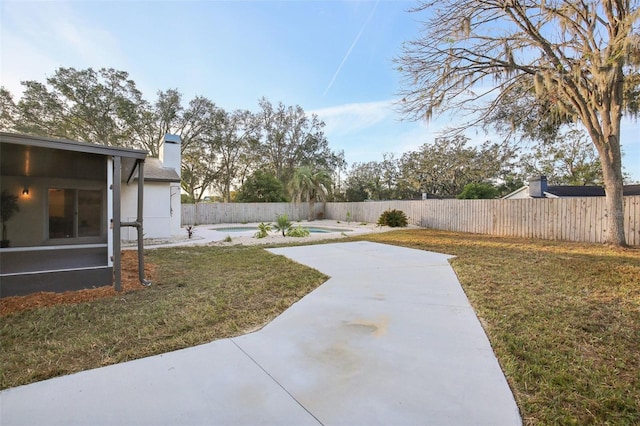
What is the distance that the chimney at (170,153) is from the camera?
1120cm

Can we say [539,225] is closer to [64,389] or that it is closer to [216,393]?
[216,393]

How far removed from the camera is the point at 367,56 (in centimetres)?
1059

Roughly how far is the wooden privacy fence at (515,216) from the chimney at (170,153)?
6744 millimetres

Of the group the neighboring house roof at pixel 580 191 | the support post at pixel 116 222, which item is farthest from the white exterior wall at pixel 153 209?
the neighboring house roof at pixel 580 191

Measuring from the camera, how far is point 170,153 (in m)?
11.2

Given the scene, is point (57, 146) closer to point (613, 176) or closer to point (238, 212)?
point (613, 176)

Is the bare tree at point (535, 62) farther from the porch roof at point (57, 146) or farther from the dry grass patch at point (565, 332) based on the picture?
the porch roof at point (57, 146)

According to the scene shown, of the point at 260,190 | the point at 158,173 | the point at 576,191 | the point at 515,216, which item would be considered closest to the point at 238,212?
the point at 260,190

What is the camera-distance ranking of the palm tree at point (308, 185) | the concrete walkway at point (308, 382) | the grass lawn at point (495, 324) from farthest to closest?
the palm tree at point (308, 185), the grass lawn at point (495, 324), the concrete walkway at point (308, 382)

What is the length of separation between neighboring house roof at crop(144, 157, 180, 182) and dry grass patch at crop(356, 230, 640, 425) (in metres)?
9.10

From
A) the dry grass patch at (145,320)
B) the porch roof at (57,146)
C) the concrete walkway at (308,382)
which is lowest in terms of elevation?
the concrete walkway at (308,382)

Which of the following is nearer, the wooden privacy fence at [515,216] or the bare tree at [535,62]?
the bare tree at [535,62]

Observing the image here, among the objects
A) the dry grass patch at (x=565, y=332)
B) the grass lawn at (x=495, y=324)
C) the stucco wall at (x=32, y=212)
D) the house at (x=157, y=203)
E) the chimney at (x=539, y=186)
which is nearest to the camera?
the dry grass patch at (x=565, y=332)

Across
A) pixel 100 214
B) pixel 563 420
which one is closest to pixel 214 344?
pixel 563 420
